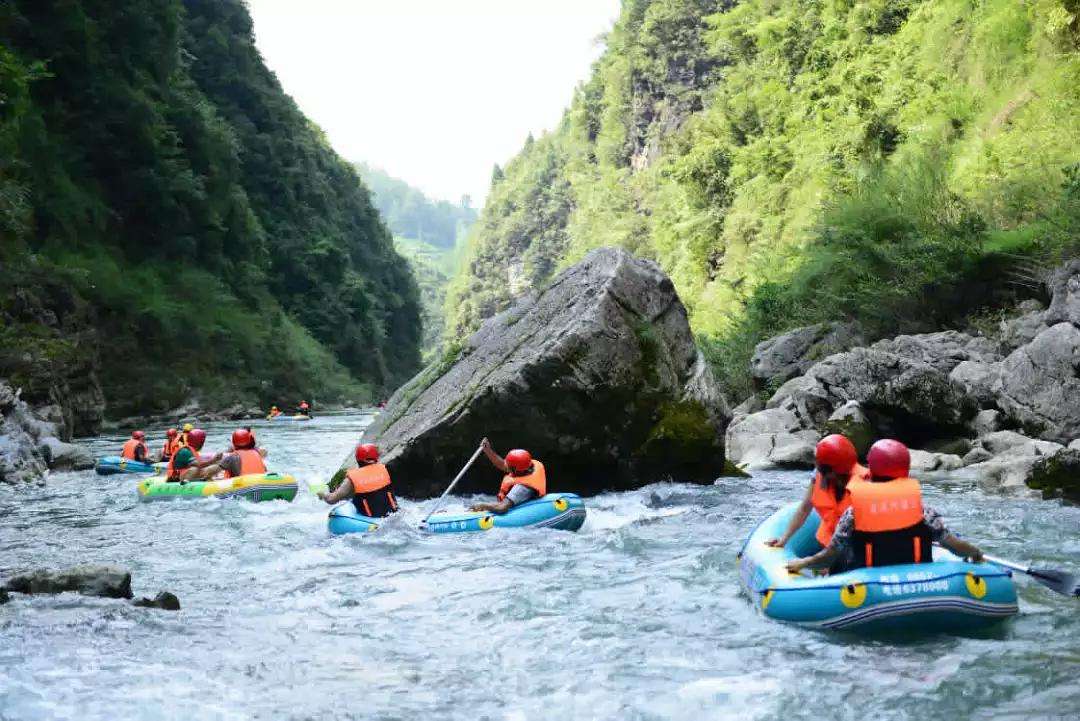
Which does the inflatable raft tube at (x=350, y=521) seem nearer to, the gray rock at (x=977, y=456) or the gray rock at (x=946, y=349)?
the gray rock at (x=977, y=456)

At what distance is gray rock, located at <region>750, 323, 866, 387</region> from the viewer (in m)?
20.5

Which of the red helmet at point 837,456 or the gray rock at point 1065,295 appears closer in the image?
the red helmet at point 837,456

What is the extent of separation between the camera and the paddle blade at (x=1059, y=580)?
556 cm

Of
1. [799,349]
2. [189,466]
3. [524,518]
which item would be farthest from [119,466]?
[799,349]

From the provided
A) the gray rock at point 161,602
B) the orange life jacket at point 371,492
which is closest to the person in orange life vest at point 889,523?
the gray rock at point 161,602

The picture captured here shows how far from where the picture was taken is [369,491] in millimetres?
9539

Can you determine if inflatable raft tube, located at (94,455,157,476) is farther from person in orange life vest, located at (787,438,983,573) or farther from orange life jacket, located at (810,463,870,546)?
person in orange life vest, located at (787,438,983,573)

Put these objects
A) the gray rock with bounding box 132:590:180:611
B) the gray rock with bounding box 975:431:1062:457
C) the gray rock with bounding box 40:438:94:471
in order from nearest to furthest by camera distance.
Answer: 1. the gray rock with bounding box 132:590:180:611
2. the gray rock with bounding box 975:431:1062:457
3. the gray rock with bounding box 40:438:94:471

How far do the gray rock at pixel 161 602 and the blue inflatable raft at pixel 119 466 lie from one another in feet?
35.0

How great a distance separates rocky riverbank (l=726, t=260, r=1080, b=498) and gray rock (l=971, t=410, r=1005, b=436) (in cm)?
2

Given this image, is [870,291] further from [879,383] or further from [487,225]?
[487,225]

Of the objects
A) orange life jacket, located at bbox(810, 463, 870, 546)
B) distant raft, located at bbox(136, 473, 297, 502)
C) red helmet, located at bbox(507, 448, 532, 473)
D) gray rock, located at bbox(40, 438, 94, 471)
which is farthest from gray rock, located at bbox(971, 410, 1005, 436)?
gray rock, located at bbox(40, 438, 94, 471)

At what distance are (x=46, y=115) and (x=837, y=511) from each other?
96.6 feet

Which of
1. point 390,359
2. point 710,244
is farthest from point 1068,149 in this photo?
point 390,359
